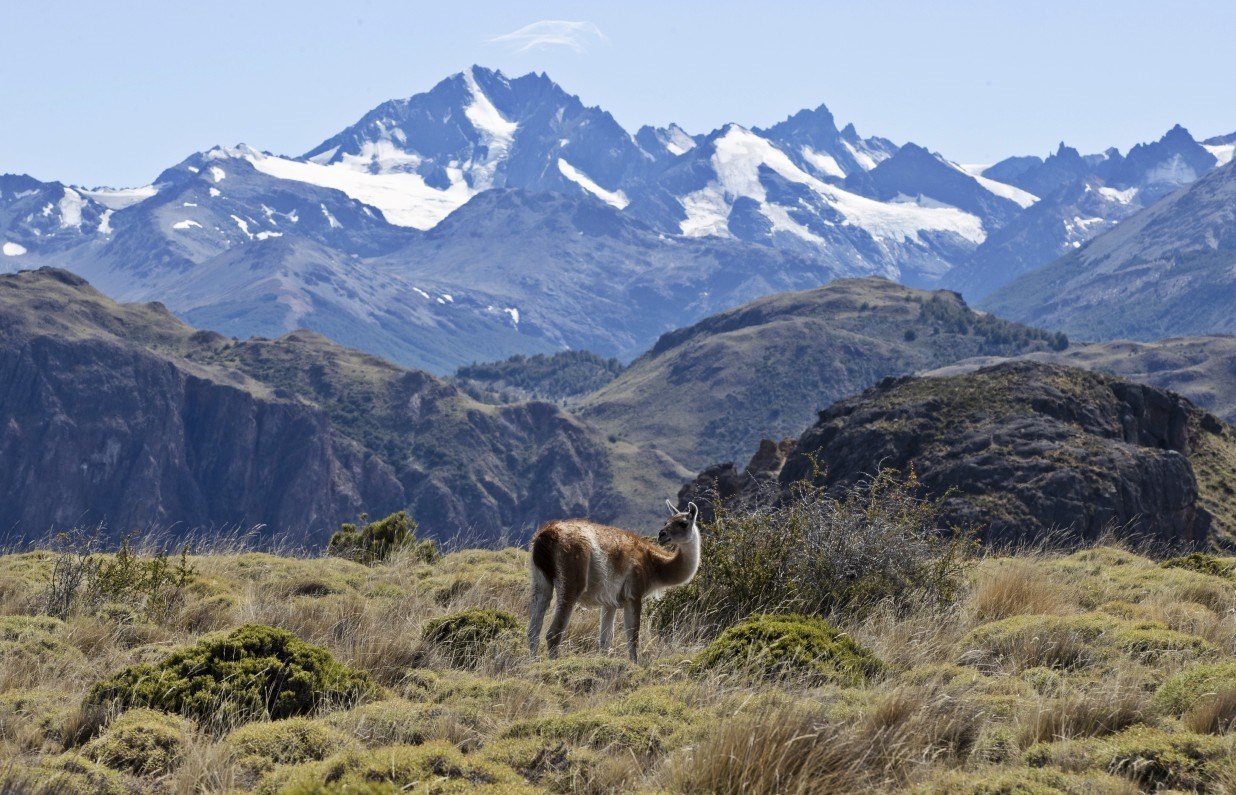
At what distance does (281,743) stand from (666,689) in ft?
9.55

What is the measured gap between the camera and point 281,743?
→ 7938 millimetres

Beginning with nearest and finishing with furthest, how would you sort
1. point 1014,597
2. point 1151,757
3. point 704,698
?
point 1151,757 → point 704,698 → point 1014,597

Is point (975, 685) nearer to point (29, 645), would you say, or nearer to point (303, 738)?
point (303, 738)

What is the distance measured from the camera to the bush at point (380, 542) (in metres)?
20.8

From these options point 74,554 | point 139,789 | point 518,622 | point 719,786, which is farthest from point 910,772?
point 74,554

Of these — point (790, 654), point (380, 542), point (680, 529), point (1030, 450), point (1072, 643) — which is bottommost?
point (380, 542)

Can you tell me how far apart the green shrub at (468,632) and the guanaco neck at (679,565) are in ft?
4.92

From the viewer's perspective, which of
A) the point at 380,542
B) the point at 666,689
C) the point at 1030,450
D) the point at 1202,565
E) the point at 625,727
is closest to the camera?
the point at 625,727

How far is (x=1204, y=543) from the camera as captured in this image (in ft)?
133

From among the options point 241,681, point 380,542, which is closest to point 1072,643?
point 241,681

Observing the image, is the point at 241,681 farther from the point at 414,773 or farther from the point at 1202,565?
the point at 1202,565

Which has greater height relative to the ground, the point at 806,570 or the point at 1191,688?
the point at 1191,688

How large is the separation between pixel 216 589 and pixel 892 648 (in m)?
7.81

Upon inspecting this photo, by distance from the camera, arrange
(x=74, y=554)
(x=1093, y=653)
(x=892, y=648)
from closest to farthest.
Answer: (x=1093, y=653), (x=892, y=648), (x=74, y=554)
